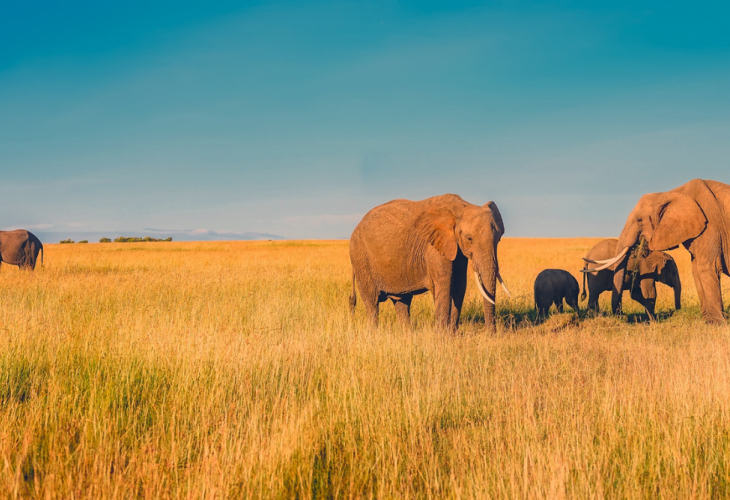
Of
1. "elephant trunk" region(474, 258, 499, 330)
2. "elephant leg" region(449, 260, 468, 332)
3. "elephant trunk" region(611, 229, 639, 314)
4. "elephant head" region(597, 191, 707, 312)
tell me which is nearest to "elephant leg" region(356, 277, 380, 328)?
"elephant leg" region(449, 260, 468, 332)

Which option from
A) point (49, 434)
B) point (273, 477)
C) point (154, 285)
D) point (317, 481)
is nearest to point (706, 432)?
point (317, 481)

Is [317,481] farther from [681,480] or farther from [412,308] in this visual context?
[412,308]

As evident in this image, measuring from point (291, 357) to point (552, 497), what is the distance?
336cm

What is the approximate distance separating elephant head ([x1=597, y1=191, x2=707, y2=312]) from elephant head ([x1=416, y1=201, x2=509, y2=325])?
122 inches

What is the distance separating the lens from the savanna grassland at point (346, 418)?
2.87 metres

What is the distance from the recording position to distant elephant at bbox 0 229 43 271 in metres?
18.1

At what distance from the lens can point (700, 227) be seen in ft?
28.0

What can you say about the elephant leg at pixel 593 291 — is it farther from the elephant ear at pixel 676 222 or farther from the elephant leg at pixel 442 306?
the elephant leg at pixel 442 306

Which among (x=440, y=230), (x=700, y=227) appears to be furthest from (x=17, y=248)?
(x=700, y=227)

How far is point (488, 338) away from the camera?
7230mm

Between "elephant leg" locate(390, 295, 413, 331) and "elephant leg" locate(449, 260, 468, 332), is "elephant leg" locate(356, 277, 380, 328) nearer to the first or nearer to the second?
"elephant leg" locate(390, 295, 413, 331)

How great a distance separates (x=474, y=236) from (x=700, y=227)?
172 inches

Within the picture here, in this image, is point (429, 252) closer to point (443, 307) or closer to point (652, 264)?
point (443, 307)

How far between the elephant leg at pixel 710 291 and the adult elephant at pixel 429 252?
13.0 ft
